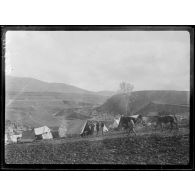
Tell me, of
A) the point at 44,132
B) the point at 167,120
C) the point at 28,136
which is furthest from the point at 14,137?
the point at 167,120

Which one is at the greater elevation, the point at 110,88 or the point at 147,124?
the point at 110,88

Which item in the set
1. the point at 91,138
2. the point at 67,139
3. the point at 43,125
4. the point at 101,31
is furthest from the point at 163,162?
the point at 101,31

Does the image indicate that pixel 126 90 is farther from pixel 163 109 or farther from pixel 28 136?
pixel 28 136

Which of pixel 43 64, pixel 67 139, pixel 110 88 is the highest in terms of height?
pixel 43 64

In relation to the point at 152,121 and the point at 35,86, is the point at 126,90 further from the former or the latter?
the point at 35,86

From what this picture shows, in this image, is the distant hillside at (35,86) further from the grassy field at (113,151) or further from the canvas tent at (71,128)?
the grassy field at (113,151)

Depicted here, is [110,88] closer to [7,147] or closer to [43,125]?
[43,125]

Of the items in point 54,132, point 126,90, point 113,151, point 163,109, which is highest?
point 126,90

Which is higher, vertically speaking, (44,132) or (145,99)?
(145,99)
